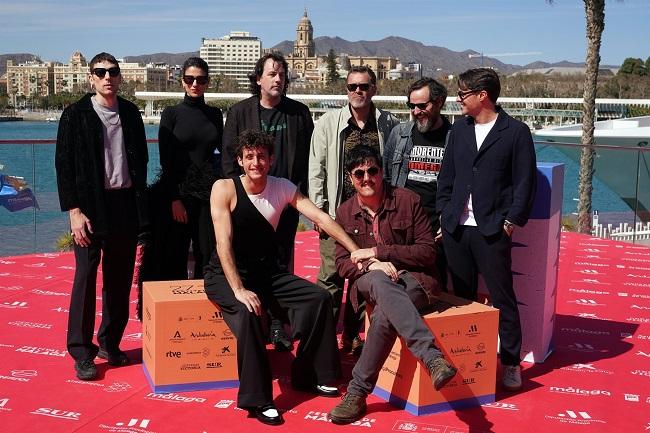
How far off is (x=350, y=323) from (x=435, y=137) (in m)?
1.15

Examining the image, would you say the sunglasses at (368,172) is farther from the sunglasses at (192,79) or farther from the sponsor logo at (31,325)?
the sponsor logo at (31,325)

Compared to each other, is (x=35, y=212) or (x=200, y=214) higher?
(x=200, y=214)

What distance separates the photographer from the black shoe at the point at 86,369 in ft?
12.5

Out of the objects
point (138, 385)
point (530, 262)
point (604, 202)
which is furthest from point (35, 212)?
point (604, 202)

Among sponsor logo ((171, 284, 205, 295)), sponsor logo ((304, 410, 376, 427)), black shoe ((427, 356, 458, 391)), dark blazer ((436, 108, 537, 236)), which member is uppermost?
dark blazer ((436, 108, 537, 236))

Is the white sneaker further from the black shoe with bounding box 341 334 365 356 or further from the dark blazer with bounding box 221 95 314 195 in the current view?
the dark blazer with bounding box 221 95 314 195

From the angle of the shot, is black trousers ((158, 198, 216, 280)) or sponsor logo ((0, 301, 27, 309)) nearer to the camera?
black trousers ((158, 198, 216, 280))

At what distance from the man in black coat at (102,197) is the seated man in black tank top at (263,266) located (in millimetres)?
550

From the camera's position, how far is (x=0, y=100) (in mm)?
112125

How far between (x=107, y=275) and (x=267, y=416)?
1280 mm

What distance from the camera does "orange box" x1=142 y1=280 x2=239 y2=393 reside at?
3637 mm

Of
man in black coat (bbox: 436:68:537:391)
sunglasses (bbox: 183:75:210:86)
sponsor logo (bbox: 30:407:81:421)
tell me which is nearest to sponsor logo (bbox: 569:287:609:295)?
man in black coat (bbox: 436:68:537:391)

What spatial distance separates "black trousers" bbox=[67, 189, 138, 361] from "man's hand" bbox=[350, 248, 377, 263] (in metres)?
1.19

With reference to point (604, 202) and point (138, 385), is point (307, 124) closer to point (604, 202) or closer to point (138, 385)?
point (138, 385)
